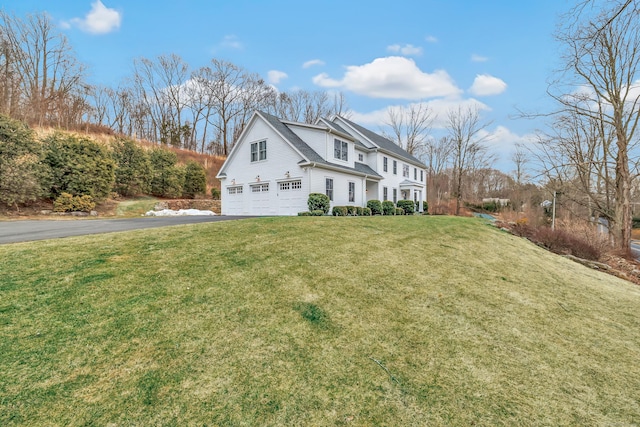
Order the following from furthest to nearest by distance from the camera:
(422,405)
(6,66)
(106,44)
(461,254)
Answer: (6,66)
(106,44)
(461,254)
(422,405)

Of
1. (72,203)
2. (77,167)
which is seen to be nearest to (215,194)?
→ (77,167)

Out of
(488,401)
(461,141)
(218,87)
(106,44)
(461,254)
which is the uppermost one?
(218,87)

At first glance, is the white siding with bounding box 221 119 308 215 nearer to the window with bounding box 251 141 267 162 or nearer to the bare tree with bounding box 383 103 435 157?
the window with bounding box 251 141 267 162

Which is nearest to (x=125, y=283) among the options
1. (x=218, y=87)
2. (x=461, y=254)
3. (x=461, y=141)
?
(x=461, y=254)

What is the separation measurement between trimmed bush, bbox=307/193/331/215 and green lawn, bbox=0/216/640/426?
9260mm

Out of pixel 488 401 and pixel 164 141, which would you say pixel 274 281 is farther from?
pixel 164 141

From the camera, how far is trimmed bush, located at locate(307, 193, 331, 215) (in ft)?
47.4

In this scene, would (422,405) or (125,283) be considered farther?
(125,283)

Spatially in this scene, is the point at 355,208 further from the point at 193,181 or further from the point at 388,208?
the point at 193,181

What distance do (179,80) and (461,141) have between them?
1520 inches

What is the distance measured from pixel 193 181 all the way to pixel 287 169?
14872 millimetres

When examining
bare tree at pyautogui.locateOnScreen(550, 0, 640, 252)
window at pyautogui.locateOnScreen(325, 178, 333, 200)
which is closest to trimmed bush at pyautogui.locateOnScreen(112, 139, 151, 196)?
window at pyautogui.locateOnScreen(325, 178, 333, 200)

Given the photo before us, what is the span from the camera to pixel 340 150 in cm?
1798

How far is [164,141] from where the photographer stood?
37062mm
